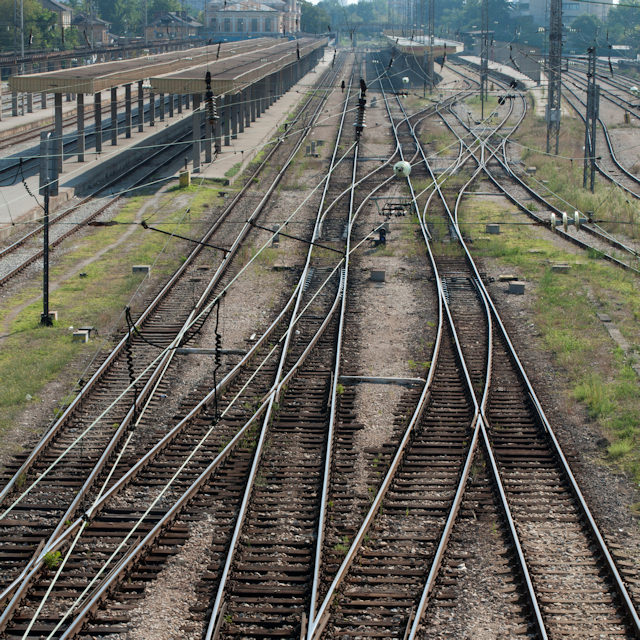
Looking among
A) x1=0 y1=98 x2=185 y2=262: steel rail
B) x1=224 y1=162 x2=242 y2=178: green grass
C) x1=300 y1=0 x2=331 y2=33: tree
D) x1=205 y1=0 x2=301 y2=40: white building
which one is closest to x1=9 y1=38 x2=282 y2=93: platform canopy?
x1=0 y1=98 x2=185 y2=262: steel rail

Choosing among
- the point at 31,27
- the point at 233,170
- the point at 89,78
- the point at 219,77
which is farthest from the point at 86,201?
the point at 31,27

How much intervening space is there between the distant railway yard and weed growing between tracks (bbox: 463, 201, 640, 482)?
7 centimetres

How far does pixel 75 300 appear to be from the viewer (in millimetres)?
19656

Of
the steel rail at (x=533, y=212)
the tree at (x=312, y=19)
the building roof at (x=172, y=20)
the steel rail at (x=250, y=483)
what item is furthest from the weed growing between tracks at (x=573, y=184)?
the building roof at (x=172, y=20)

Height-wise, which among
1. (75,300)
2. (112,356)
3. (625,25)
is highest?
(625,25)

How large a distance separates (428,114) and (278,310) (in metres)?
38.9

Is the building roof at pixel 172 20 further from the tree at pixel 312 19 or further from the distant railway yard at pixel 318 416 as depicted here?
the distant railway yard at pixel 318 416

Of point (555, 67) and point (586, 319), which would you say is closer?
point (586, 319)

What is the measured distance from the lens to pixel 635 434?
516 inches

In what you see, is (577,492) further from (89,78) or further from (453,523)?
(89,78)

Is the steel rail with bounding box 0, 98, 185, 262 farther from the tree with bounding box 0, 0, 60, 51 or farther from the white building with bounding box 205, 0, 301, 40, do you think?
the white building with bounding box 205, 0, 301, 40

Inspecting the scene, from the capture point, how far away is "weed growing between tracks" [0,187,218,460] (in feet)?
49.7

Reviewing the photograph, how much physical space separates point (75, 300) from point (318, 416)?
8.07 m

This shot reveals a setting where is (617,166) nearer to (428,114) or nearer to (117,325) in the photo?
(428,114)
